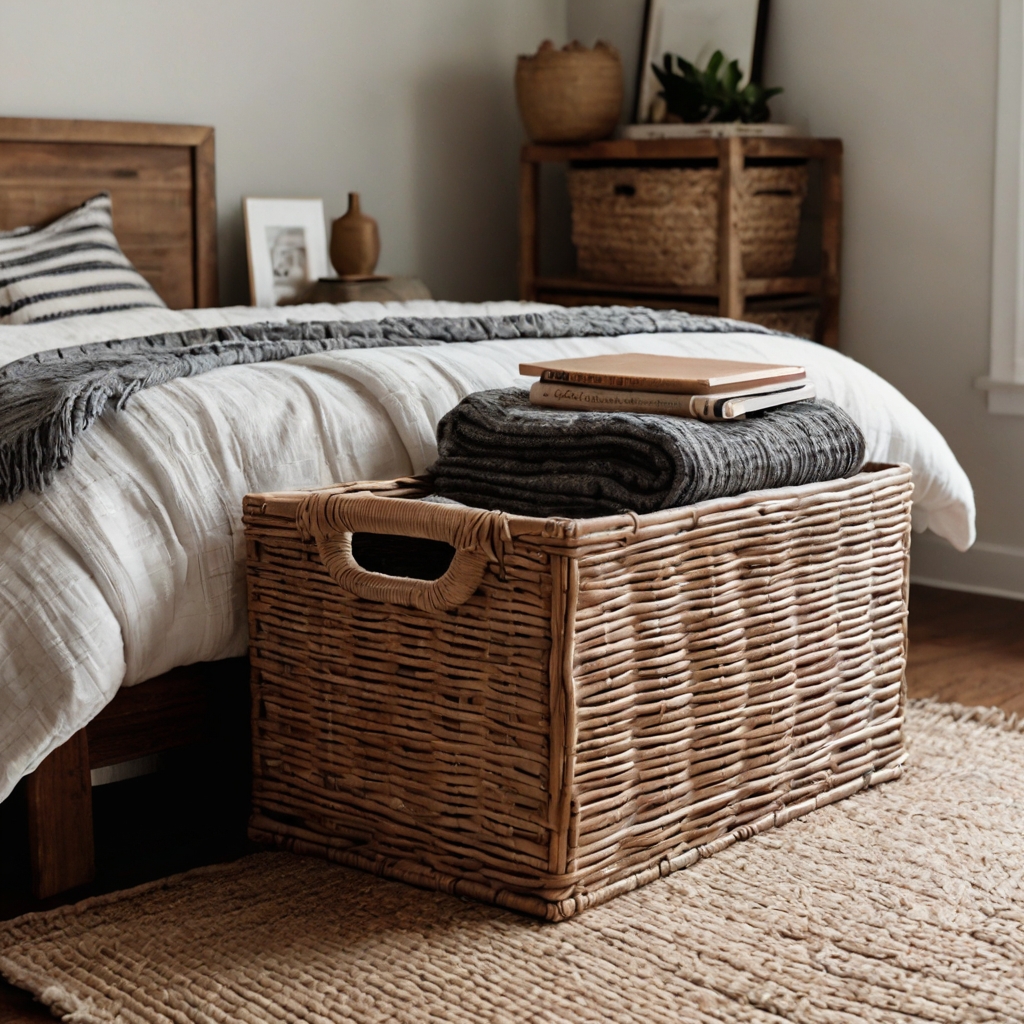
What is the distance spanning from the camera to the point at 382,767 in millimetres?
1519

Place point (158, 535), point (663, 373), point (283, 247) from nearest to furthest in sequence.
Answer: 1. point (158, 535)
2. point (663, 373)
3. point (283, 247)

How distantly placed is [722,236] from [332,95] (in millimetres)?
1127


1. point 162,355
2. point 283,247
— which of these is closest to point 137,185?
point 283,247

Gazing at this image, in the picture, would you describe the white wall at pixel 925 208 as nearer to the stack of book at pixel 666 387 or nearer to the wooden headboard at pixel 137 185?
the wooden headboard at pixel 137 185

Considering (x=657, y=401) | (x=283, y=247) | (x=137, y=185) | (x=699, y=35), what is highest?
(x=699, y=35)

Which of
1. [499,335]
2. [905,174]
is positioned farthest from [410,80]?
[499,335]

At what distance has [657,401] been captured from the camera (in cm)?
161

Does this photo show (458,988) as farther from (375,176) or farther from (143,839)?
(375,176)

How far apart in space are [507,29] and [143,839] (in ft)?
9.56

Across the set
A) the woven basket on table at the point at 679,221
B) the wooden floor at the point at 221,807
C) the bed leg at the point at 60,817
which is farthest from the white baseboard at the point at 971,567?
the bed leg at the point at 60,817

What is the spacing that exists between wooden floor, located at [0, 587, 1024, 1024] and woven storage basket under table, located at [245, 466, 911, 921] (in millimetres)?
125

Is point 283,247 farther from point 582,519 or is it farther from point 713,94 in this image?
point 582,519

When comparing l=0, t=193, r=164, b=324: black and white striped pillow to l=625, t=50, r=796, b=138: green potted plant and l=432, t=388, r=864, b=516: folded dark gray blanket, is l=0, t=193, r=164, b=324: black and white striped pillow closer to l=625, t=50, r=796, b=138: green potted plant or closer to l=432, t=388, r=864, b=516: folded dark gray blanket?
l=625, t=50, r=796, b=138: green potted plant

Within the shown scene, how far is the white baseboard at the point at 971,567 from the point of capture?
3178mm
